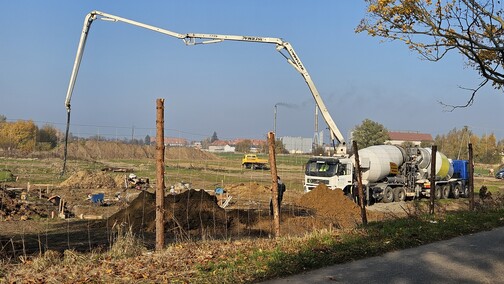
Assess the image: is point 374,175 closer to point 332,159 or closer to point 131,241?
point 332,159

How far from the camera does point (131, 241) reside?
387 inches

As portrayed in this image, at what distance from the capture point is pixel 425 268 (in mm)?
8641

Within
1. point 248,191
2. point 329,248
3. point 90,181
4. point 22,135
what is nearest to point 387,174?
point 248,191

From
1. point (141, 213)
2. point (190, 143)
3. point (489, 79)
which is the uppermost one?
point (489, 79)

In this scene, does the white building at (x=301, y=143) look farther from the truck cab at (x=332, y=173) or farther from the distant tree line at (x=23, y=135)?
the distant tree line at (x=23, y=135)

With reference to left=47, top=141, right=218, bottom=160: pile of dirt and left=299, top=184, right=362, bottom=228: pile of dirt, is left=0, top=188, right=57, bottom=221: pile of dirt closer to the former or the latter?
left=47, top=141, right=218, bottom=160: pile of dirt

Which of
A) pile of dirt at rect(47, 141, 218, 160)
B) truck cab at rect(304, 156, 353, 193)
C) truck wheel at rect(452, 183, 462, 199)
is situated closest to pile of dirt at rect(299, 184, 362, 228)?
truck cab at rect(304, 156, 353, 193)

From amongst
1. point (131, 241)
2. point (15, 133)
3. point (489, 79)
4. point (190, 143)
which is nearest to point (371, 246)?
point (131, 241)

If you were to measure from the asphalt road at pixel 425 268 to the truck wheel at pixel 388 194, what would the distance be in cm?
2233

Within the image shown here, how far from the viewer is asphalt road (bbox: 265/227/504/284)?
784 cm

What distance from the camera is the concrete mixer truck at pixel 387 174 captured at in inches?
1210

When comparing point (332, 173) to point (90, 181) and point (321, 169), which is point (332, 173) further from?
point (90, 181)

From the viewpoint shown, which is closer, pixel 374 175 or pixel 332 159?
pixel 332 159

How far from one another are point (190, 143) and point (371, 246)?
14.3 metres
